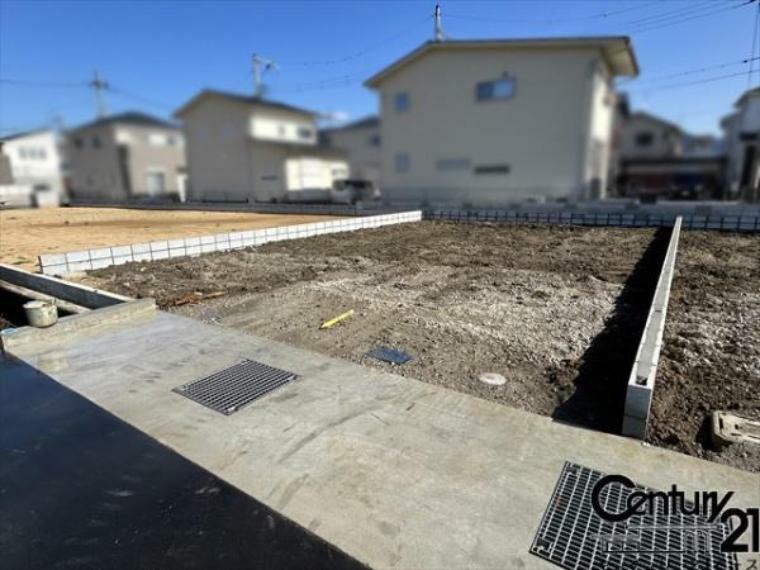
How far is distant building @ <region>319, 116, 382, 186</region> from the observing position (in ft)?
102

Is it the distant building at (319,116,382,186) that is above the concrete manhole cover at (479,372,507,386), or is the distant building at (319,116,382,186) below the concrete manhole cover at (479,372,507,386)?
above

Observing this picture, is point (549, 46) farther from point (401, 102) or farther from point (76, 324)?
point (76, 324)

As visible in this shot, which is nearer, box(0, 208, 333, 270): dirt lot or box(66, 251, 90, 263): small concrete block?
box(66, 251, 90, 263): small concrete block

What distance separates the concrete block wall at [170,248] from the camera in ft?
19.5

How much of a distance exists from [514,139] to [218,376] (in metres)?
15.8

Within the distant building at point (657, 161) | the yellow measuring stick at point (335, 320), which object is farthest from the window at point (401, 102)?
the yellow measuring stick at point (335, 320)

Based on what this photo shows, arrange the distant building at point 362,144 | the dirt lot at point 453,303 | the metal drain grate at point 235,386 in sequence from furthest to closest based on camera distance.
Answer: the distant building at point 362,144
the dirt lot at point 453,303
the metal drain grate at point 235,386

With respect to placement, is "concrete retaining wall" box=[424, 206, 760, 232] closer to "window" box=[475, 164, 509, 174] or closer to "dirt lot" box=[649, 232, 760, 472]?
"dirt lot" box=[649, 232, 760, 472]

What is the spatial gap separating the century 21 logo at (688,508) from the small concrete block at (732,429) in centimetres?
47

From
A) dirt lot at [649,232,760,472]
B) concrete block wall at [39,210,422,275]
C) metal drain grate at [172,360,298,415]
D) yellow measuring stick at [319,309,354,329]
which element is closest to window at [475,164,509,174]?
concrete block wall at [39,210,422,275]

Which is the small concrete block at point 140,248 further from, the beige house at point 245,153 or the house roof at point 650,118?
the house roof at point 650,118

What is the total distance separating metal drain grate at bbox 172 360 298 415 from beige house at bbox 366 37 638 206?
14.5 meters

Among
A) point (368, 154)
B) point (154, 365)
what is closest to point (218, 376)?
point (154, 365)

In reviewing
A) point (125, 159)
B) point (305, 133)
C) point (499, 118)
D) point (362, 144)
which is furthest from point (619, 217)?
point (362, 144)
